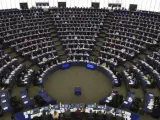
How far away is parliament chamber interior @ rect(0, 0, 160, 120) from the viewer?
19.4 m

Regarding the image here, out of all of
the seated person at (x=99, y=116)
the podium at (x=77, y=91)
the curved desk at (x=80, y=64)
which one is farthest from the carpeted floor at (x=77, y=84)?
the seated person at (x=99, y=116)

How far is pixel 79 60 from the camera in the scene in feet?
93.7

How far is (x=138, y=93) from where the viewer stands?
74.5 ft

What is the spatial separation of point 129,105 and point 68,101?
681 cm

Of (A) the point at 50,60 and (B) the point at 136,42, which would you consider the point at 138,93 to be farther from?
(A) the point at 50,60

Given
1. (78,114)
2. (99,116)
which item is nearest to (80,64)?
(78,114)

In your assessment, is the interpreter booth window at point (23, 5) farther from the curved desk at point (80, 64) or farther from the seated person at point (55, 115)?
the seated person at point (55, 115)

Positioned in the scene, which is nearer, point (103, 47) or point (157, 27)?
point (103, 47)

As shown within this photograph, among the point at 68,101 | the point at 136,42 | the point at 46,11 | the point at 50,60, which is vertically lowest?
the point at 68,101

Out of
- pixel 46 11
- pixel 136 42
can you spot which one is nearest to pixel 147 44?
pixel 136 42

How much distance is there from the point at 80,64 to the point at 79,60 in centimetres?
61

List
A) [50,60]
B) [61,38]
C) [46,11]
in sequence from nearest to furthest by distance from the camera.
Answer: [50,60] → [61,38] → [46,11]

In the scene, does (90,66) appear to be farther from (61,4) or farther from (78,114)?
(61,4)

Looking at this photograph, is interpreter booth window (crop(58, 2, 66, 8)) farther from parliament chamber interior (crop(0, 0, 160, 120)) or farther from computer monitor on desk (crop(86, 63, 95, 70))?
computer monitor on desk (crop(86, 63, 95, 70))
